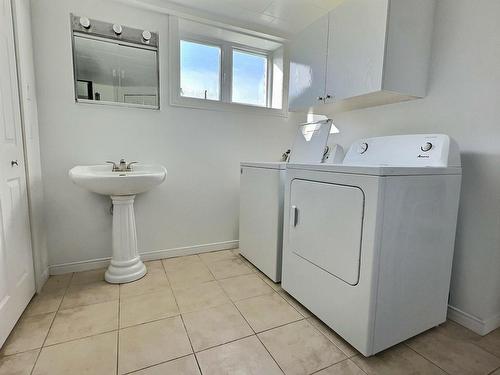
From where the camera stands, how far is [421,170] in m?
1.18

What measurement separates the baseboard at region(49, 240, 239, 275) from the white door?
0.43 meters

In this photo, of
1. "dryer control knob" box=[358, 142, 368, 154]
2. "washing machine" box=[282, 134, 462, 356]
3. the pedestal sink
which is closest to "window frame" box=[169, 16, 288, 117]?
the pedestal sink

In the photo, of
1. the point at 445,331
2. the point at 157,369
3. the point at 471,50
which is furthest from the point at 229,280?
the point at 471,50

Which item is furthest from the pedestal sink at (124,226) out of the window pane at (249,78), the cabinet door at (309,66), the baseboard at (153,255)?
the cabinet door at (309,66)

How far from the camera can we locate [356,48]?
166 centimetres

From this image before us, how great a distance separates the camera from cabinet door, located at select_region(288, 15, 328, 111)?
1980 mm

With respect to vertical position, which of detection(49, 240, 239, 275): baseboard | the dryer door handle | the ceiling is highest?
the ceiling

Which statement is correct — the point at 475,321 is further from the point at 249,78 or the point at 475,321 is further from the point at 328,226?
the point at 249,78

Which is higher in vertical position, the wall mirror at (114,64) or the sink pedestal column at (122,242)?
the wall mirror at (114,64)

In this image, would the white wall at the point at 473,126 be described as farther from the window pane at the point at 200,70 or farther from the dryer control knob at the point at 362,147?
the window pane at the point at 200,70

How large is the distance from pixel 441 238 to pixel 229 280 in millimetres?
1402

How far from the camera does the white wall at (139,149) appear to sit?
72.7 inches

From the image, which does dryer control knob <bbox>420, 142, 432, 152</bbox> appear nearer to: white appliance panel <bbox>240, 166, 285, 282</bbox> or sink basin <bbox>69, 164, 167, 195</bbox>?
white appliance panel <bbox>240, 166, 285, 282</bbox>

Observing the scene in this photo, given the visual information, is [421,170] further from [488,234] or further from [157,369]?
[157,369]
